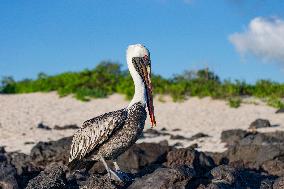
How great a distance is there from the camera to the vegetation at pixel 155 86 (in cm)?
2930

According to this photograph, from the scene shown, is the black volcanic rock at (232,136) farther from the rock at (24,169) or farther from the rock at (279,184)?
the rock at (279,184)

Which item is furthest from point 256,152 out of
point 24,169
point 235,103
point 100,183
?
point 235,103

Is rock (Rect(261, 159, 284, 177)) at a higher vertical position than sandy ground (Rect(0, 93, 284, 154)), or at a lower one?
lower

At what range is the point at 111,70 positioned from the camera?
115 ft

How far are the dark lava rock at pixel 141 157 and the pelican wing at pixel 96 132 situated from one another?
298cm

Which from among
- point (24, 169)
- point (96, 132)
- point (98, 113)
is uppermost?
point (96, 132)

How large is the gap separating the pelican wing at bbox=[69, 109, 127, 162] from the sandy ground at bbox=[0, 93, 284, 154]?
11.2 meters

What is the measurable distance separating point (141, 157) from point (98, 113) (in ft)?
48.2

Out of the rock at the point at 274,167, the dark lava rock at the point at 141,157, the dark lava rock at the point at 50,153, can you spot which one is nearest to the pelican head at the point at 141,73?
the dark lava rock at the point at 141,157

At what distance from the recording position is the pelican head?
9.44 m

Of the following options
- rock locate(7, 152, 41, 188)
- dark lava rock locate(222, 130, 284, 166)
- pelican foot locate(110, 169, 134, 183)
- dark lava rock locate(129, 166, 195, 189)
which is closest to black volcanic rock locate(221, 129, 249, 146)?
dark lava rock locate(222, 130, 284, 166)

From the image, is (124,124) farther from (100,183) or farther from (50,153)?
(50,153)

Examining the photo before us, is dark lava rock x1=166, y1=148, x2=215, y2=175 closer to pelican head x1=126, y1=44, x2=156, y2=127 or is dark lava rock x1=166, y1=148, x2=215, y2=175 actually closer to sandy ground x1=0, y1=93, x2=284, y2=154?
pelican head x1=126, y1=44, x2=156, y2=127

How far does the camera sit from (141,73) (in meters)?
→ 9.49
